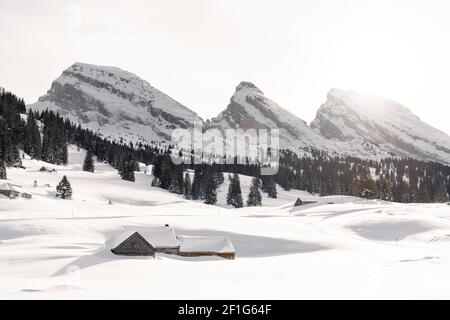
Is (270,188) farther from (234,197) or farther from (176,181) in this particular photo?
(176,181)

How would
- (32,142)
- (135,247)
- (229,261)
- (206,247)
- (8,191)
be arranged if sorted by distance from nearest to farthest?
(229,261)
(135,247)
(206,247)
(8,191)
(32,142)

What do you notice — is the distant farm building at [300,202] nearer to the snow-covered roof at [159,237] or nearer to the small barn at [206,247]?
the small barn at [206,247]

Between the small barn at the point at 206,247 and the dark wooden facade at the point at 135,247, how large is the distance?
4.50 m

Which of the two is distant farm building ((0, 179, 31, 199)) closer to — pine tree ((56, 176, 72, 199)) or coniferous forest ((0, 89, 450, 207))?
Result: pine tree ((56, 176, 72, 199))

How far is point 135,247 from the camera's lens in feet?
144

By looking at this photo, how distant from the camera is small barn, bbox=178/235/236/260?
4741 centimetres

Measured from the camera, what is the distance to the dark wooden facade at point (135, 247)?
142 feet

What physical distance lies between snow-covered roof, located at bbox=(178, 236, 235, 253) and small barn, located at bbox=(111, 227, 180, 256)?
0.93 m

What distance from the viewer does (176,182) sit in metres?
138

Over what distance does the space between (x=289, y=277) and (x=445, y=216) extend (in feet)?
203

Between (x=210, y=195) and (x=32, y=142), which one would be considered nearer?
(x=32, y=142)

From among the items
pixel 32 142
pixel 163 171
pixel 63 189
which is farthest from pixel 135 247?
pixel 163 171

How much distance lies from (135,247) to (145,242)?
115 centimetres

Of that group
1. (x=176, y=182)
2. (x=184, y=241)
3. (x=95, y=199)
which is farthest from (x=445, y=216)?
(x=176, y=182)
